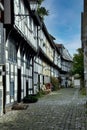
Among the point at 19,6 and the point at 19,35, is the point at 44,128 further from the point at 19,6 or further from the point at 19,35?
the point at 19,6

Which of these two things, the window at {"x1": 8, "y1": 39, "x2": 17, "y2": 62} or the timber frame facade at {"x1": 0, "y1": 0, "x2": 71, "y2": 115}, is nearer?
the timber frame facade at {"x1": 0, "y1": 0, "x2": 71, "y2": 115}

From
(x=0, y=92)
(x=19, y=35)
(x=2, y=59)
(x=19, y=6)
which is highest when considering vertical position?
(x=19, y=6)

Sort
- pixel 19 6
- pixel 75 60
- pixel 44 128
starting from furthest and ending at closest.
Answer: pixel 75 60 < pixel 19 6 < pixel 44 128

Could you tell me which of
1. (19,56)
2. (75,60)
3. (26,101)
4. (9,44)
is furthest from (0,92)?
(75,60)

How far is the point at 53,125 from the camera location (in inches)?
554

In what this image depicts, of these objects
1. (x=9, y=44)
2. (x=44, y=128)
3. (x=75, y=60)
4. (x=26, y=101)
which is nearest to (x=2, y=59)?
(x=44, y=128)

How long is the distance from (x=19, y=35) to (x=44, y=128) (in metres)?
9.47

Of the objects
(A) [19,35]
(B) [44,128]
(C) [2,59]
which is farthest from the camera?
(A) [19,35]

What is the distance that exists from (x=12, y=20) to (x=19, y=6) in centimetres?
539

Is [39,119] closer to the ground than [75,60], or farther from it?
closer to the ground

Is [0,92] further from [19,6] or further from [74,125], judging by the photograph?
[19,6]

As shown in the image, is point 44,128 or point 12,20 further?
point 12,20

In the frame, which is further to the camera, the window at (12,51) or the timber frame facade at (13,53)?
the window at (12,51)

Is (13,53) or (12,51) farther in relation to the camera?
(13,53)
